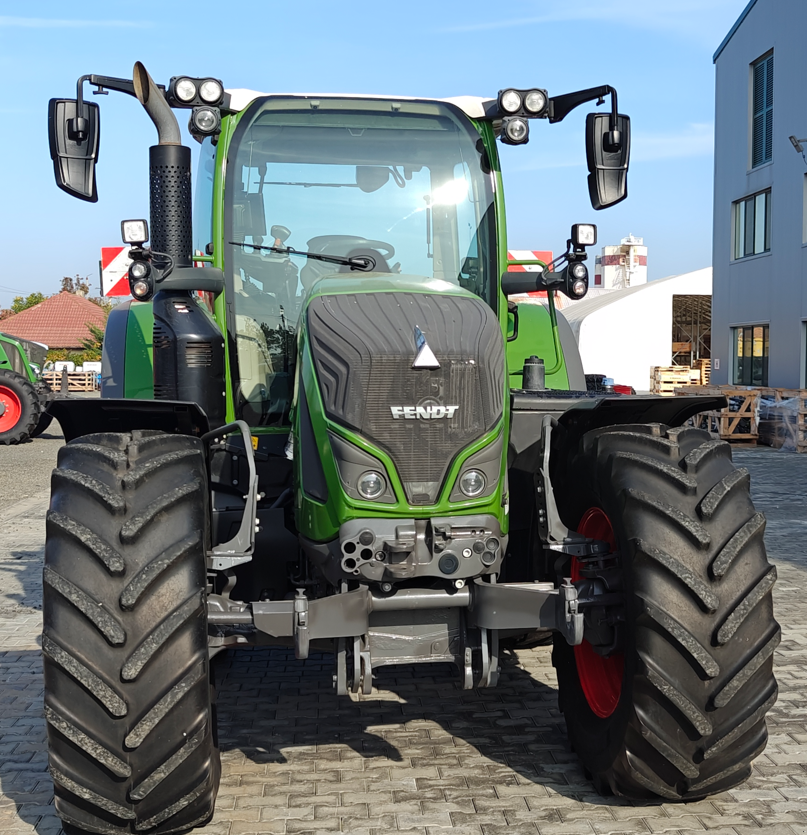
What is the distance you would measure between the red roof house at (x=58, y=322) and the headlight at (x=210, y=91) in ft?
176

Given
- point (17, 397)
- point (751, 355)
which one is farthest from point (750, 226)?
point (17, 397)

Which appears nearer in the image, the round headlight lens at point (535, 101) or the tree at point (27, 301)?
the round headlight lens at point (535, 101)

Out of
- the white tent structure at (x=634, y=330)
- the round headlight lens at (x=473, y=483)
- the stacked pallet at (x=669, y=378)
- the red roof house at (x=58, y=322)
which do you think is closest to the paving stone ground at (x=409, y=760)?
the round headlight lens at (x=473, y=483)

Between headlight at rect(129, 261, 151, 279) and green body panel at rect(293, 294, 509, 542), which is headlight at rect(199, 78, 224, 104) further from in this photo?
green body panel at rect(293, 294, 509, 542)

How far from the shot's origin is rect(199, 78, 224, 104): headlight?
14.1 feet

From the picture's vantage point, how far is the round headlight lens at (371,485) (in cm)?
343

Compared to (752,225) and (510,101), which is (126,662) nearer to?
(510,101)

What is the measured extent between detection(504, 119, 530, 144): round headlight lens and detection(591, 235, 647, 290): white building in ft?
179

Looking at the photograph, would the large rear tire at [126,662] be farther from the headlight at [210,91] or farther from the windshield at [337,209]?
the headlight at [210,91]

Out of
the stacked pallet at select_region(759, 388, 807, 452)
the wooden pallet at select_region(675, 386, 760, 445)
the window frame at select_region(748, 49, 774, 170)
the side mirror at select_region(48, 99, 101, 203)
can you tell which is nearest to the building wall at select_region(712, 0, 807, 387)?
the window frame at select_region(748, 49, 774, 170)

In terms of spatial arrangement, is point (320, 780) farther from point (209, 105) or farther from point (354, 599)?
point (209, 105)

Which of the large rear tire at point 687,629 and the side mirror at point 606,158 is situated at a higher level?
the side mirror at point 606,158

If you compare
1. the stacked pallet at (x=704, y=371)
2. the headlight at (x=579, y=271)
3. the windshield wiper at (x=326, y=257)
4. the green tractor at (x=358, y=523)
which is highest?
the windshield wiper at (x=326, y=257)

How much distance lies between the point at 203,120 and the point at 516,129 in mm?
1403
